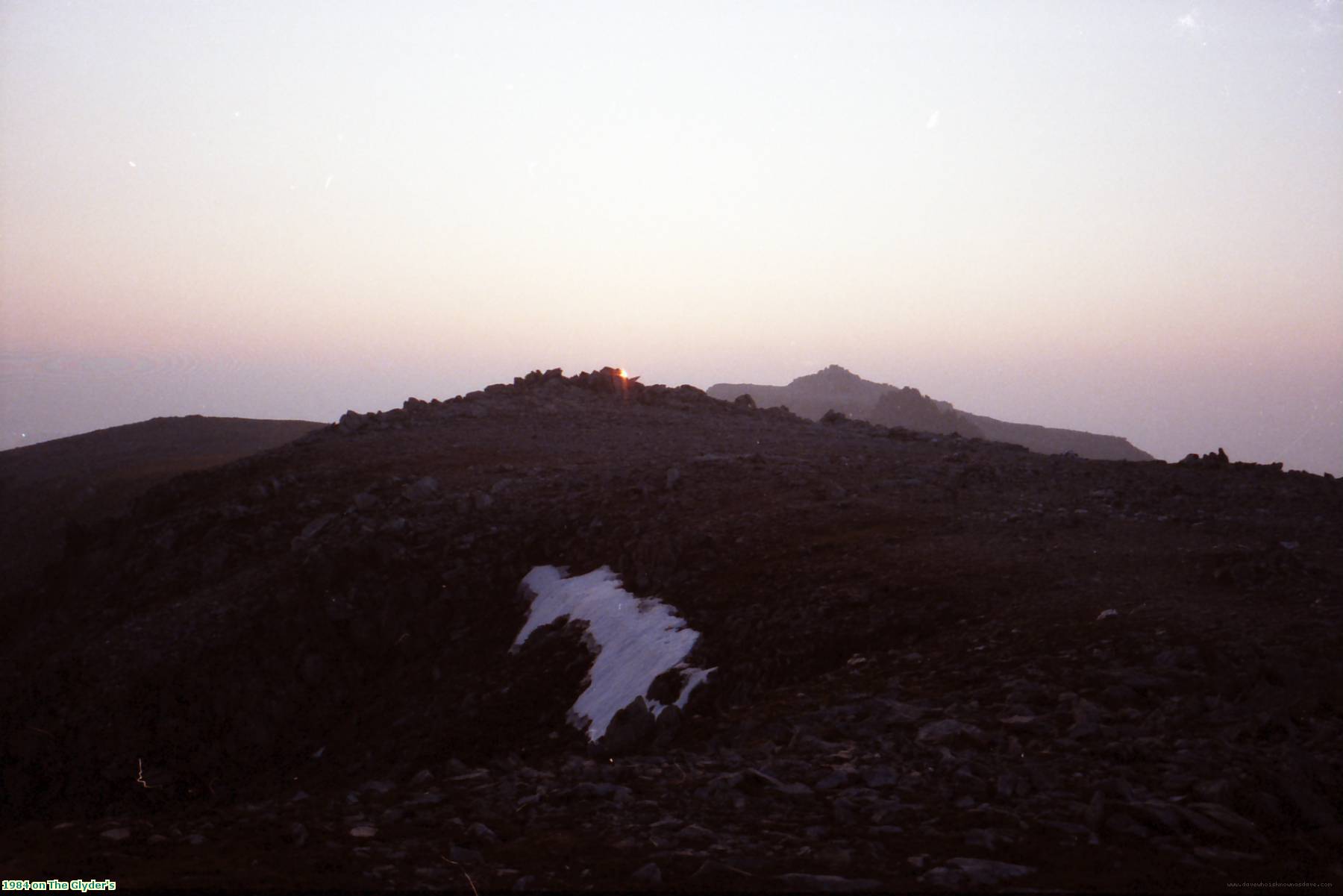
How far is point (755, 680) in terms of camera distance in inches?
523

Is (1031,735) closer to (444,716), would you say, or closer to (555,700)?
(555,700)

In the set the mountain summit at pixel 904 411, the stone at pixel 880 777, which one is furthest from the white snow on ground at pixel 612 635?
the mountain summit at pixel 904 411

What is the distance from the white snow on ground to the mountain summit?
54.7 m

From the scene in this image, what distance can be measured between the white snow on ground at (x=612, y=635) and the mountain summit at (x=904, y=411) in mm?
54677

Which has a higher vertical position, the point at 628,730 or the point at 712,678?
the point at 712,678

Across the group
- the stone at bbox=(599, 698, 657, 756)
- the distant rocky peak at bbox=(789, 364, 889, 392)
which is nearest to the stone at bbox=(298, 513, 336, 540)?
the stone at bbox=(599, 698, 657, 756)

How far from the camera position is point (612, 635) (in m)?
16.6

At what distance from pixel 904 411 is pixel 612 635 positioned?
240 feet

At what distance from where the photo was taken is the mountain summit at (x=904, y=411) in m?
86.4

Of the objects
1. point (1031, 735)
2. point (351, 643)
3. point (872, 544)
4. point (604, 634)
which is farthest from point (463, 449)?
point (1031, 735)

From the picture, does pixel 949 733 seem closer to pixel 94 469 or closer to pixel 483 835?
pixel 483 835

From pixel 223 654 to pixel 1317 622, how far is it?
761 inches

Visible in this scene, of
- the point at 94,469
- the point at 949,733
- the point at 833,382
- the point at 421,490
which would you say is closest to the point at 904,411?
the point at 833,382

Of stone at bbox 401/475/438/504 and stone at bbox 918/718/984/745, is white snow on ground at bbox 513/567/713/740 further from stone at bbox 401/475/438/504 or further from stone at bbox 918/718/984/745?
stone at bbox 401/475/438/504
